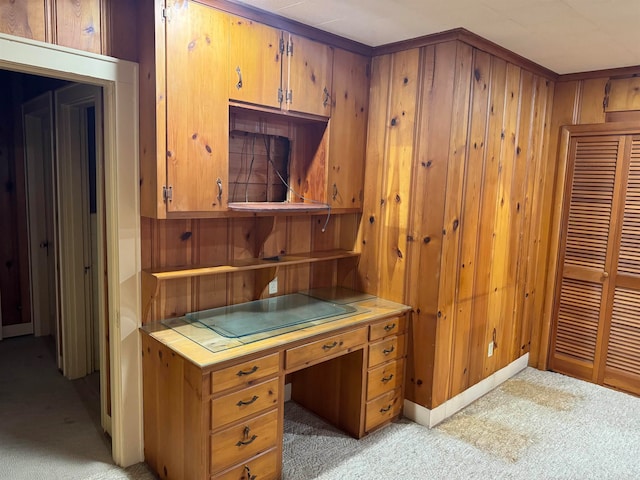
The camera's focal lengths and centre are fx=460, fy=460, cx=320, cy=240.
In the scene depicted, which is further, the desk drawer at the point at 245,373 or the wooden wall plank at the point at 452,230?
the wooden wall plank at the point at 452,230

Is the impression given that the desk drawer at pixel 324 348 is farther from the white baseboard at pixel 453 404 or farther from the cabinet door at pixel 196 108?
the cabinet door at pixel 196 108

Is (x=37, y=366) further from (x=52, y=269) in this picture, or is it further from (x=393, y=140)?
(x=393, y=140)

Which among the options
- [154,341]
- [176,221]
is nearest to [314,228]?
[176,221]

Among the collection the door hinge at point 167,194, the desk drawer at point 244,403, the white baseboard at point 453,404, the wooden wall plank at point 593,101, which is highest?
the wooden wall plank at point 593,101

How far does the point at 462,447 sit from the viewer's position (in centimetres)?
272

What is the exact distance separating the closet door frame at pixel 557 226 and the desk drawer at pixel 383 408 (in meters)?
1.63

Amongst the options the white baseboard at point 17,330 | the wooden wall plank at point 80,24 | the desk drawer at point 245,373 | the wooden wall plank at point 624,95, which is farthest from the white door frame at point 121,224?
the wooden wall plank at point 624,95

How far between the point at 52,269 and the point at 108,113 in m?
2.66

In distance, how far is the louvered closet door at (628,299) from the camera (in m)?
3.34

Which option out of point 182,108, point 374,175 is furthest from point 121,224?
point 374,175

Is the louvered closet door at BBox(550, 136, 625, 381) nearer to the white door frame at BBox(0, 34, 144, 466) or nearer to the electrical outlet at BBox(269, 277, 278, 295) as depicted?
the electrical outlet at BBox(269, 277, 278, 295)

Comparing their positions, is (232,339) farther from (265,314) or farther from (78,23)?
(78,23)

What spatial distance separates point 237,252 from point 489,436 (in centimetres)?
192

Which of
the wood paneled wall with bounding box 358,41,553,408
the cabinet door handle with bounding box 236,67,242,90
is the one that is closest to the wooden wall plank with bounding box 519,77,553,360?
the wood paneled wall with bounding box 358,41,553,408
